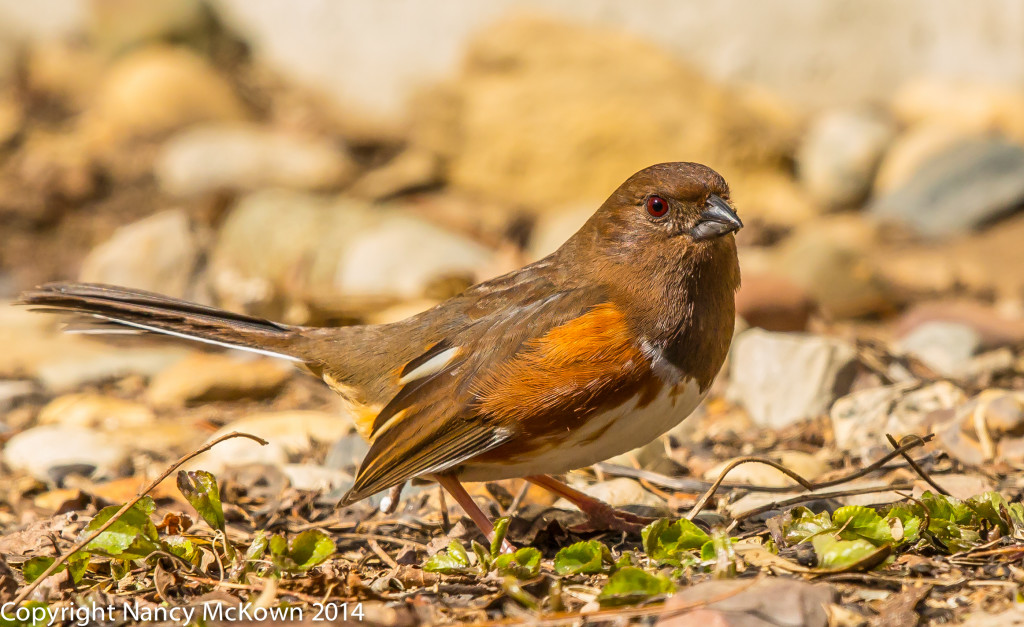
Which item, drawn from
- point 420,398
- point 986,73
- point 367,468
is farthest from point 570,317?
point 986,73

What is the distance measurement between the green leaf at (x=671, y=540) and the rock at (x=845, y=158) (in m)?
6.22

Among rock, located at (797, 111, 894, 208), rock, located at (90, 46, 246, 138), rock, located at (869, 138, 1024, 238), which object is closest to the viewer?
rock, located at (869, 138, 1024, 238)

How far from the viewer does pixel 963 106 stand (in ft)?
29.6

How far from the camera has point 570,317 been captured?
3.39 m

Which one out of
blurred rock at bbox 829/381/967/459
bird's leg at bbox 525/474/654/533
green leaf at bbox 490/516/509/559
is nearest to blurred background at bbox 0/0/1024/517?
blurred rock at bbox 829/381/967/459

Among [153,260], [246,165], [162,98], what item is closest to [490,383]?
[153,260]

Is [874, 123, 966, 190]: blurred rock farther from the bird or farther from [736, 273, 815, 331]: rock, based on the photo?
the bird

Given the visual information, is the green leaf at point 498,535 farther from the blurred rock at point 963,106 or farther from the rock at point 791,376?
the blurred rock at point 963,106

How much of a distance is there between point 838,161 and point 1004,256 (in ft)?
5.17

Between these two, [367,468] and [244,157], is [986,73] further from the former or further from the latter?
[367,468]

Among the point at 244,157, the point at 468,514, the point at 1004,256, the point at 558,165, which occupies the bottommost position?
the point at 468,514

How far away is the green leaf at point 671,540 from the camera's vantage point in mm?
3000

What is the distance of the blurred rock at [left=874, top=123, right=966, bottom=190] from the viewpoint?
852 cm

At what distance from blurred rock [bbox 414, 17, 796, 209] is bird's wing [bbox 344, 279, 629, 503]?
17.5ft
